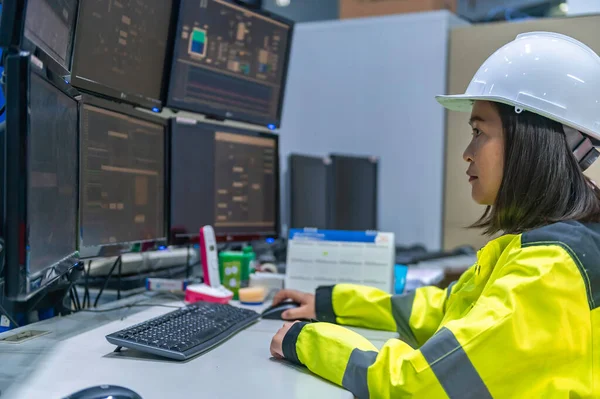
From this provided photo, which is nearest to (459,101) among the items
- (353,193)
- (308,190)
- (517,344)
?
(517,344)

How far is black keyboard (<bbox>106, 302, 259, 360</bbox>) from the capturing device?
99cm

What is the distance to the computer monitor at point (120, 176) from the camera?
123 centimetres

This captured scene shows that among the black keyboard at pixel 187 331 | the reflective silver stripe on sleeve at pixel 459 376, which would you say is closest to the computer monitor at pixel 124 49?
the black keyboard at pixel 187 331

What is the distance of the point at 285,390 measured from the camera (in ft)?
2.84

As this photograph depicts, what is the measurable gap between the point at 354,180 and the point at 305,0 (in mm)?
2097

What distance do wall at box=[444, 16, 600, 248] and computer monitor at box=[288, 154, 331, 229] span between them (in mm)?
628

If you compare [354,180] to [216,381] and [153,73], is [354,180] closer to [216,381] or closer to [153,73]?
[153,73]

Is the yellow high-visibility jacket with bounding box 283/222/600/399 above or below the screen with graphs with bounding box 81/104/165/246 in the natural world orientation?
below

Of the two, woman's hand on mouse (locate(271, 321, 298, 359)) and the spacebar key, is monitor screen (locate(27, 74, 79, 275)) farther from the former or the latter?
woman's hand on mouse (locate(271, 321, 298, 359))

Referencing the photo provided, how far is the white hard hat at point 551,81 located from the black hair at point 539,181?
2 cm

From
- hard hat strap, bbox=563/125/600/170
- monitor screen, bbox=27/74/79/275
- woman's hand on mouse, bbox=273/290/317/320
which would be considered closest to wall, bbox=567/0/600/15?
hard hat strap, bbox=563/125/600/170

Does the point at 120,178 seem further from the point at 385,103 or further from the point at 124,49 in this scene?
the point at 385,103

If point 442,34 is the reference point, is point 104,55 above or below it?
below

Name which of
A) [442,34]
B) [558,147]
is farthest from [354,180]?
[558,147]
